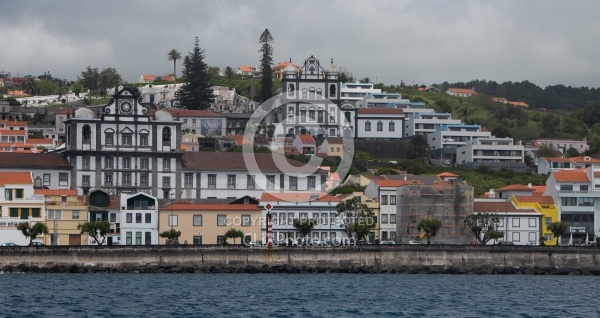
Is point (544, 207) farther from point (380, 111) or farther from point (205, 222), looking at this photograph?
point (380, 111)

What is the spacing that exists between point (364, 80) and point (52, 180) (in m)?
95.0

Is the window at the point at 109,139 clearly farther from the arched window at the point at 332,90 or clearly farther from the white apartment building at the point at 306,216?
the arched window at the point at 332,90

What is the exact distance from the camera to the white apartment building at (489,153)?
137m

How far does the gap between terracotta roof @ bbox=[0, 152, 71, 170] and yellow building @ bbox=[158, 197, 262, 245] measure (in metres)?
14.8

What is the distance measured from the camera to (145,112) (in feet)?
350

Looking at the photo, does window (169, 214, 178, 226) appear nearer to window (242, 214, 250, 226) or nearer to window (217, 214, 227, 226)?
window (217, 214, 227, 226)

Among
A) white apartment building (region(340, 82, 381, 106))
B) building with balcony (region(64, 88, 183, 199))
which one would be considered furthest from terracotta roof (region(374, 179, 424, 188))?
white apartment building (region(340, 82, 381, 106))

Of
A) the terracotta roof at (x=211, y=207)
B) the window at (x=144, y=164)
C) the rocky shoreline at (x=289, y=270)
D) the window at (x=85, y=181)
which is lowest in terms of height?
the rocky shoreline at (x=289, y=270)

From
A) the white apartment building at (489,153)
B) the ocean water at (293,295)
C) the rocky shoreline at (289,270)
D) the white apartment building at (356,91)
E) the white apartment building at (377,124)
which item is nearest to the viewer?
the ocean water at (293,295)

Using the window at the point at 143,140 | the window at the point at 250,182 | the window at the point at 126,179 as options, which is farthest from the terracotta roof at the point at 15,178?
the window at the point at 250,182

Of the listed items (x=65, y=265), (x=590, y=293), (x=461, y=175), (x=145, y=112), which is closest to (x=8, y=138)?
(x=145, y=112)

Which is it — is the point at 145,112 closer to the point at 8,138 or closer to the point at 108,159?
the point at 108,159

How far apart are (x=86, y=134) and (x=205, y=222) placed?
18.0 m

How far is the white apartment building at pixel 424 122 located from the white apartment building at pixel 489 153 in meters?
7.81
